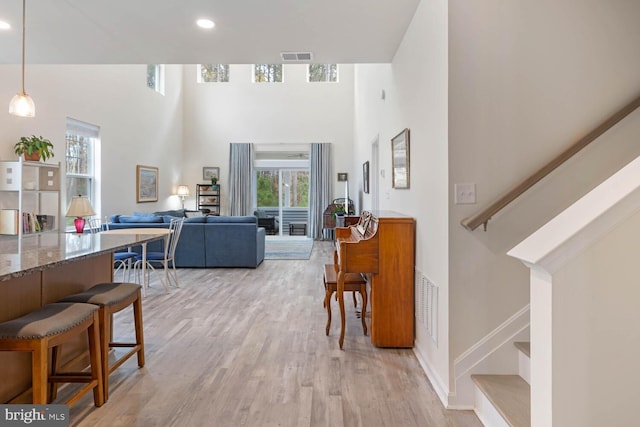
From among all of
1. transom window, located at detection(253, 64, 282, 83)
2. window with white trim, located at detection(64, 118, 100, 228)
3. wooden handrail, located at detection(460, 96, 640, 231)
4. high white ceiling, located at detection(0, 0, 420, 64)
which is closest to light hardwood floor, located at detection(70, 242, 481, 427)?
wooden handrail, located at detection(460, 96, 640, 231)

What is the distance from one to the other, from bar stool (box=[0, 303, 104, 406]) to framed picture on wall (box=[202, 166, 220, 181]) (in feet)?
29.5

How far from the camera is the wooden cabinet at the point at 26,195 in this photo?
441 centimetres

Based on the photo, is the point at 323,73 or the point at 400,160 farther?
the point at 323,73

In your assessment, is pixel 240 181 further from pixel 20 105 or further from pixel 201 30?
pixel 20 105

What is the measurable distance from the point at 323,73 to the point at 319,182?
3.06 m

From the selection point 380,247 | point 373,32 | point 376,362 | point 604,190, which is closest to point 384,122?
point 373,32

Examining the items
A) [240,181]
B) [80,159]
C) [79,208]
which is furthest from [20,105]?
[240,181]

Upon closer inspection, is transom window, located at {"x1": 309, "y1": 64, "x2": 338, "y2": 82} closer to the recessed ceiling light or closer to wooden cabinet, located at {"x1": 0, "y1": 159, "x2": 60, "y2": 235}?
wooden cabinet, located at {"x1": 0, "y1": 159, "x2": 60, "y2": 235}

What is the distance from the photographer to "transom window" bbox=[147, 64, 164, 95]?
895 centimetres

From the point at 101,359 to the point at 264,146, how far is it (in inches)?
356

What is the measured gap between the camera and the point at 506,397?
1896 mm

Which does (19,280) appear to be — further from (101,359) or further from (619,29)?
(619,29)

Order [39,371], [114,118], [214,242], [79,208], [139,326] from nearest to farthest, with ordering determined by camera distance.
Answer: [39,371], [139,326], [79,208], [214,242], [114,118]

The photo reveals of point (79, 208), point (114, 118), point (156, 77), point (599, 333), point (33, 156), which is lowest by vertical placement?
point (599, 333)
